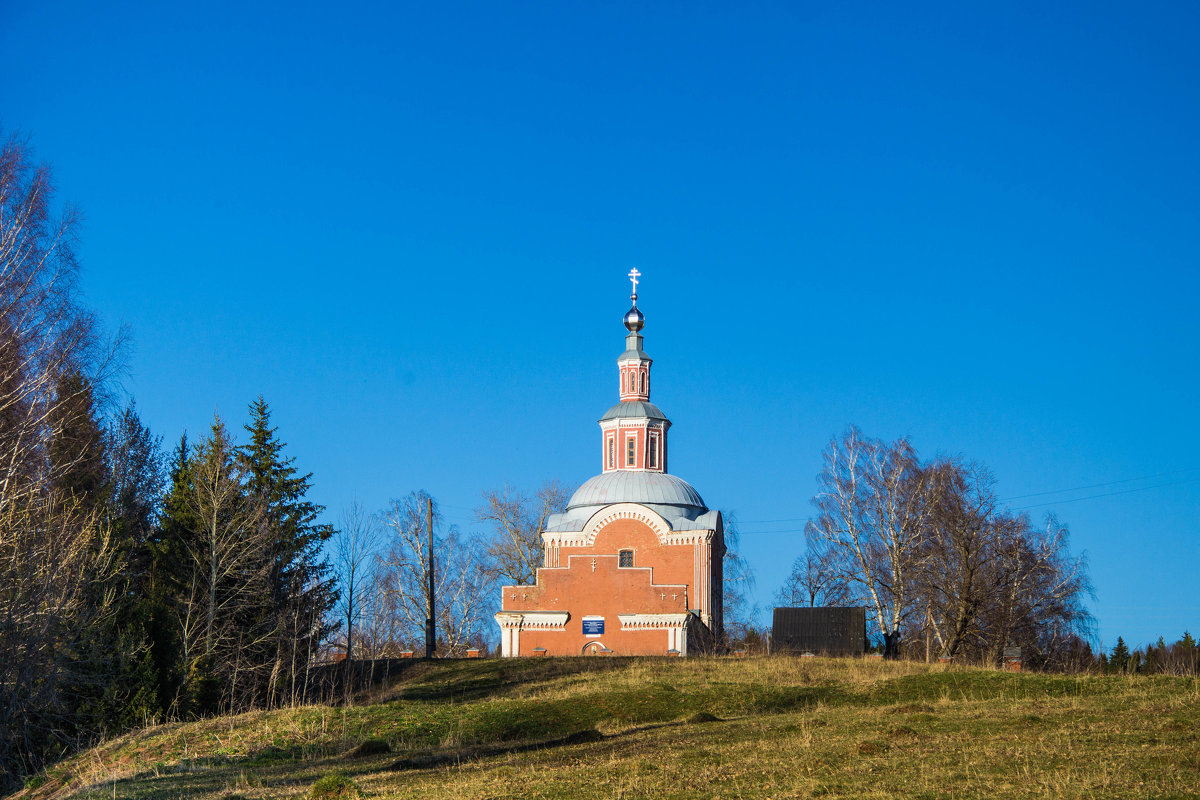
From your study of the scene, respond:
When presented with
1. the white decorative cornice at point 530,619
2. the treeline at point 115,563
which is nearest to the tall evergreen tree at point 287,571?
the treeline at point 115,563

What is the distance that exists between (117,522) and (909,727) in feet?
60.6

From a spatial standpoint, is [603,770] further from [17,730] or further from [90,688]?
[90,688]

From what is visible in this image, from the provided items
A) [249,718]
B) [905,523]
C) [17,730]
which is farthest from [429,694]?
[905,523]

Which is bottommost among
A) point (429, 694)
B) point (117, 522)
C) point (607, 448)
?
point (429, 694)

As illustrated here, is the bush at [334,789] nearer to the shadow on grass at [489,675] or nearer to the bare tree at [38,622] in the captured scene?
the bare tree at [38,622]

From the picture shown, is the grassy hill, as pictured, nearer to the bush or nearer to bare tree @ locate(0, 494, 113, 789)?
the bush

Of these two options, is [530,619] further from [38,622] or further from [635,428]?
[38,622]

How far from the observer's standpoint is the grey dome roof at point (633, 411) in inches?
2019

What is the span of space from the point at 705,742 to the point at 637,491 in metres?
34.0

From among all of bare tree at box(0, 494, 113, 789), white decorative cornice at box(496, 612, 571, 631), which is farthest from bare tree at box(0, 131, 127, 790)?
white decorative cornice at box(496, 612, 571, 631)

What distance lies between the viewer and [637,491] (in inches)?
1946

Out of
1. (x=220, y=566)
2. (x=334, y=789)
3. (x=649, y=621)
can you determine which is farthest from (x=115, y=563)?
(x=649, y=621)

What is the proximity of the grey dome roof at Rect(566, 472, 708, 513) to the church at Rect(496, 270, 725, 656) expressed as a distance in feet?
0.17

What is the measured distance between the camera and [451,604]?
57.9 m
